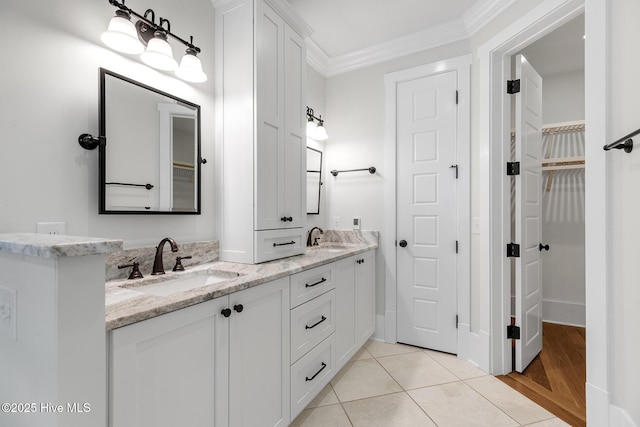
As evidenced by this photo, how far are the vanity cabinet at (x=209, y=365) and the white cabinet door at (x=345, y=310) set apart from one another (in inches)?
25.1

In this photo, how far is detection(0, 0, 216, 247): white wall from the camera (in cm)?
108

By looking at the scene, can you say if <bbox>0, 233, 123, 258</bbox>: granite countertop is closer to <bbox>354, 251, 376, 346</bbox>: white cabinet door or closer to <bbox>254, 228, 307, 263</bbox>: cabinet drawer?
<bbox>254, 228, 307, 263</bbox>: cabinet drawer

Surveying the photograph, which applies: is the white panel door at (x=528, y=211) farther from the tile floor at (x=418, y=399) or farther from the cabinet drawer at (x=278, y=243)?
the cabinet drawer at (x=278, y=243)

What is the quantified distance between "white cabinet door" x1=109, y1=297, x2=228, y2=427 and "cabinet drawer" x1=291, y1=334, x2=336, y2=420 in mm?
570

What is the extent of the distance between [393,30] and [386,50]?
0.22 m

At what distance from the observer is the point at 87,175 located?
1.29 m

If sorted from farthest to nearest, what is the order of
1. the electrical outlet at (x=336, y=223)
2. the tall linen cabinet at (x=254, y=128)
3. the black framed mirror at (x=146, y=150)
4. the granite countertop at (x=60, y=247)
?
the electrical outlet at (x=336, y=223) → the tall linen cabinet at (x=254, y=128) → the black framed mirror at (x=146, y=150) → the granite countertop at (x=60, y=247)

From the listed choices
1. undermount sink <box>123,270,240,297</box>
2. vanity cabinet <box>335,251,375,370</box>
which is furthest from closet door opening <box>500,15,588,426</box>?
undermount sink <box>123,270,240,297</box>

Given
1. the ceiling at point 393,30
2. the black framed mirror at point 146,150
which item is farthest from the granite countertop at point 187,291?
the ceiling at point 393,30

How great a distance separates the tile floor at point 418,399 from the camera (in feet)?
5.67

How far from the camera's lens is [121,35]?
127 cm

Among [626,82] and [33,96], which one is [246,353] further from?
[626,82]

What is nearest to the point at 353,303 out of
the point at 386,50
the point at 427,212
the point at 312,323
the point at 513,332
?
the point at 312,323

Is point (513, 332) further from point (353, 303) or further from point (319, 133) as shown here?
point (319, 133)
